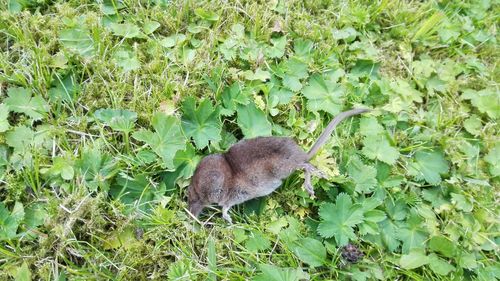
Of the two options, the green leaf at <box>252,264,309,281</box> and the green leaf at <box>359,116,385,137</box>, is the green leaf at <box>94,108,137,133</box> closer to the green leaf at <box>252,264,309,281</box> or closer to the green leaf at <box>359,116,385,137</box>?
the green leaf at <box>252,264,309,281</box>

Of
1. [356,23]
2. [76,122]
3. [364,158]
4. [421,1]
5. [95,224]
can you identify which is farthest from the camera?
[421,1]

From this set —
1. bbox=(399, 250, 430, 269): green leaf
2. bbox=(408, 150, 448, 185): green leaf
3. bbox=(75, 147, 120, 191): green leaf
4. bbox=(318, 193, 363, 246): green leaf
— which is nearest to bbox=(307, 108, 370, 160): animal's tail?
bbox=(318, 193, 363, 246): green leaf

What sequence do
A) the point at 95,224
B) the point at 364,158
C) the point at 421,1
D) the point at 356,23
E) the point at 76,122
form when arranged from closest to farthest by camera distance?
the point at 95,224
the point at 76,122
the point at 364,158
the point at 356,23
the point at 421,1

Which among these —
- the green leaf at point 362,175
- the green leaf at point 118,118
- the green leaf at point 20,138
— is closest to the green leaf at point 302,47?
the green leaf at point 362,175

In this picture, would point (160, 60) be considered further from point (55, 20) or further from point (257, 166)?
point (257, 166)

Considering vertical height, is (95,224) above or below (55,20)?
below

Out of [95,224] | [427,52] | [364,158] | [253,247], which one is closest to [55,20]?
[95,224]
